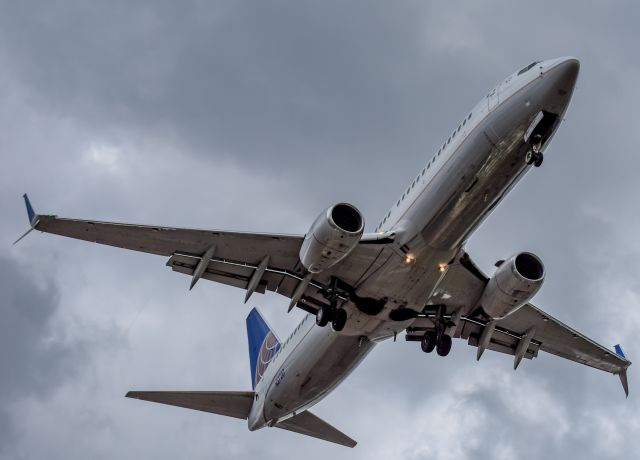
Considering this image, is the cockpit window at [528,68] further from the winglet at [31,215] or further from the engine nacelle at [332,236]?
the winglet at [31,215]

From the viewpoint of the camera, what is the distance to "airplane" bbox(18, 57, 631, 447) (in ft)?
80.0

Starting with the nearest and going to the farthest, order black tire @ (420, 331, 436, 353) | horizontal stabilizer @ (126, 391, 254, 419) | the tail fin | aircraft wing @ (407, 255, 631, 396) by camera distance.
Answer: black tire @ (420, 331, 436, 353)
aircraft wing @ (407, 255, 631, 396)
horizontal stabilizer @ (126, 391, 254, 419)
the tail fin

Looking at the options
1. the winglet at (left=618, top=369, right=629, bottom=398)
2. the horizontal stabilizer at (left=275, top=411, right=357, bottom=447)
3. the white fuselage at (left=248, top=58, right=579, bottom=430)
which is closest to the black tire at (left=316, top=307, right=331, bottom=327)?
the white fuselage at (left=248, top=58, right=579, bottom=430)

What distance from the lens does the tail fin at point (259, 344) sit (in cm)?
3584

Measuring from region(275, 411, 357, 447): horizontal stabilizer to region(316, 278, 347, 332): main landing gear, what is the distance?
8.41 meters

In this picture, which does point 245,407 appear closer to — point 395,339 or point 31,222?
point 395,339

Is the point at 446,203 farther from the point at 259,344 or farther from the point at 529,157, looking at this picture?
the point at 259,344

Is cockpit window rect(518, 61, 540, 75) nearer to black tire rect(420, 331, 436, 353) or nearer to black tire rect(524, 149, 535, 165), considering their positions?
black tire rect(524, 149, 535, 165)

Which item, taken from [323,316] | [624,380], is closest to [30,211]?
[323,316]

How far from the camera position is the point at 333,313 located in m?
28.0

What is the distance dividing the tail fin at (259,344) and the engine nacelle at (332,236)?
403 inches

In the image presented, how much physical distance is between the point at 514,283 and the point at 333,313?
231 inches

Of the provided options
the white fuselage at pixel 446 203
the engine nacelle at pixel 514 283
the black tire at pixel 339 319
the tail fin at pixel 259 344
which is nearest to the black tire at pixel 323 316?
the black tire at pixel 339 319

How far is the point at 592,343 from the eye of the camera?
107ft
